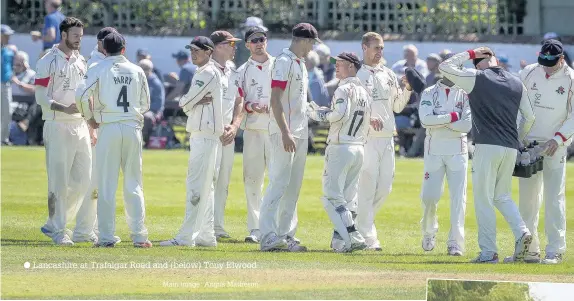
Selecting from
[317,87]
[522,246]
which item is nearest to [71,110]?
[522,246]

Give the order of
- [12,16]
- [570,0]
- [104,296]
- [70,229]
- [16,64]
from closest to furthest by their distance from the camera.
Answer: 1. [104,296]
2. [70,229]
3. [16,64]
4. [570,0]
5. [12,16]

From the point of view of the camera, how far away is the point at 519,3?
34031mm

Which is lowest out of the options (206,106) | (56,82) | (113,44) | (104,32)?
(206,106)

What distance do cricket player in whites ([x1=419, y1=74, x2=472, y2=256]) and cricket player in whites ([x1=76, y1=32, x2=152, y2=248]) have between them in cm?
316

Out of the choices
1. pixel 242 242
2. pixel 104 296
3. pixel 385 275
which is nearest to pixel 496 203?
pixel 385 275

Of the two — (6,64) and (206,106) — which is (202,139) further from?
(6,64)

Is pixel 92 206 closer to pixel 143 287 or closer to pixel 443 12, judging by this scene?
pixel 143 287

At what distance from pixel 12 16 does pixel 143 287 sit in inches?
896

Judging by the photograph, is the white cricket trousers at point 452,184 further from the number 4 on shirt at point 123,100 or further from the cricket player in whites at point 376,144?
the number 4 on shirt at point 123,100

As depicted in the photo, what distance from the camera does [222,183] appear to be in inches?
721

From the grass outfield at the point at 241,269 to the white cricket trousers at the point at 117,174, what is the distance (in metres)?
0.28

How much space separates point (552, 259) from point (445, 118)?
194cm

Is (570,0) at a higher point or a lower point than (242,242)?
higher

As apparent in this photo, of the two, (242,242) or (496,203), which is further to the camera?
(242,242)
